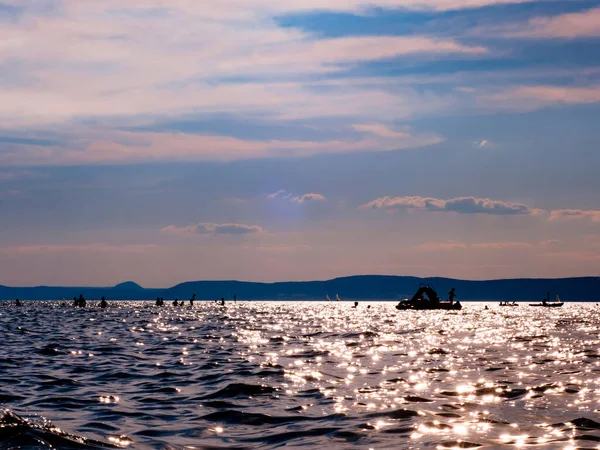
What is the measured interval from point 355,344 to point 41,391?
80.5 ft

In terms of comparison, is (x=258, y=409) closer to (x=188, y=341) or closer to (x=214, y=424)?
(x=214, y=424)

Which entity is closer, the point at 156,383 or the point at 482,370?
the point at 156,383

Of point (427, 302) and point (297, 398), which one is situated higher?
point (297, 398)

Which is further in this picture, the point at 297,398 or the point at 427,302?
the point at 427,302

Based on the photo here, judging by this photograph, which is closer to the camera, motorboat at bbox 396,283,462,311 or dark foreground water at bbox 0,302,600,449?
dark foreground water at bbox 0,302,600,449

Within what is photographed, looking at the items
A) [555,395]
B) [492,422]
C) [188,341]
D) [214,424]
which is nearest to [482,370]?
[555,395]

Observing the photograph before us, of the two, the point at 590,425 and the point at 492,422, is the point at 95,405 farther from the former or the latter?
the point at 590,425

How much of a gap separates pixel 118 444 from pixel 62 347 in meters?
26.2

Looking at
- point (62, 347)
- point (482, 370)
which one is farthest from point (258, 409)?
point (62, 347)

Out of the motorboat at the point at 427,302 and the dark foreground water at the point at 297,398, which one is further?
the motorboat at the point at 427,302

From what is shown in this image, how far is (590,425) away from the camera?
1569cm

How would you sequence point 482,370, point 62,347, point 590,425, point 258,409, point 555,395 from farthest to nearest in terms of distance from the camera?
point 62,347 → point 482,370 → point 555,395 → point 258,409 → point 590,425

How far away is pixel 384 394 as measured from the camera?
21.0 meters

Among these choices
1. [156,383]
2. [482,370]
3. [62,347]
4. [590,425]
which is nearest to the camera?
[590,425]
